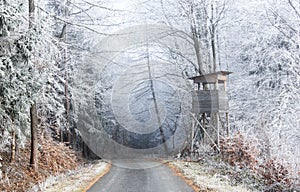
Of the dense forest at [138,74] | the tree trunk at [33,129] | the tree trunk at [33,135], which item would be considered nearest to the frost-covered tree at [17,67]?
the dense forest at [138,74]

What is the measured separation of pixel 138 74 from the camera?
2694 centimetres

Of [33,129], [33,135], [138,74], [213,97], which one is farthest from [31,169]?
[138,74]

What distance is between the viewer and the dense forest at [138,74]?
9492 millimetres

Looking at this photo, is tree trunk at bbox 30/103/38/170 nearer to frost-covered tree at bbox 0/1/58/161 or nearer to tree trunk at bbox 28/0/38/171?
tree trunk at bbox 28/0/38/171

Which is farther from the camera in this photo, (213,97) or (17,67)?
(213,97)

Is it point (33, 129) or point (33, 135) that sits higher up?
point (33, 129)

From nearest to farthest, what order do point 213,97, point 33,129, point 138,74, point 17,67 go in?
point 17,67 → point 33,129 → point 213,97 → point 138,74

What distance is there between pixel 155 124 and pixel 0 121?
2445 centimetres

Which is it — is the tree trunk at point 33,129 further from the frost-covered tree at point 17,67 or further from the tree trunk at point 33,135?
the frost-covered tree at point 17,67

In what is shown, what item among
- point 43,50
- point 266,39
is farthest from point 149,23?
point 43,50

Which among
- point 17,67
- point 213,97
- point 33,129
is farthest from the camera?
point 213,97

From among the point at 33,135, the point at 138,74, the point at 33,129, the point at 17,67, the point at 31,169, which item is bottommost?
the point at 31,169

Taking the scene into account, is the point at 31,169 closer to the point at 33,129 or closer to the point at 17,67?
the point at 33,129

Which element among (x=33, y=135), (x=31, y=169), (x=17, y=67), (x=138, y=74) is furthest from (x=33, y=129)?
(x=138, y=74)
